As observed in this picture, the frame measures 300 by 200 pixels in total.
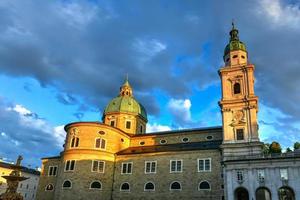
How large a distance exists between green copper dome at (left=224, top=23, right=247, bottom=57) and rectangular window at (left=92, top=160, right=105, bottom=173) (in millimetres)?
25549

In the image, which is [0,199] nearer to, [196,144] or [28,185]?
[196,144]

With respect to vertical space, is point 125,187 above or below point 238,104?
below

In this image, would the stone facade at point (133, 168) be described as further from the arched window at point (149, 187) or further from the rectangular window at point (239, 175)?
the rectangular window at point (239, 175)

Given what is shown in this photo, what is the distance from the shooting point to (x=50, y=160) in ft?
156

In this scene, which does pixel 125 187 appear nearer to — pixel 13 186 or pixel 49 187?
pixel 49 187

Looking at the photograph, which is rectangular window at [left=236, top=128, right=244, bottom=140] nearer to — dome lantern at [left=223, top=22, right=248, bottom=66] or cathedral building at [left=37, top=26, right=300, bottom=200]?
cathedral building at [left=37, top=26, right=300, bottom=200]

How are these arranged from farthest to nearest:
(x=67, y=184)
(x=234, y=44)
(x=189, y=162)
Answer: (x=234, y=44), (x=67, y=184), (x=189, y=162)

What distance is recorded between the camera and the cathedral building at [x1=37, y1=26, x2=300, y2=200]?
32969mm

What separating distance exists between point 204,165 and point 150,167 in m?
7.85

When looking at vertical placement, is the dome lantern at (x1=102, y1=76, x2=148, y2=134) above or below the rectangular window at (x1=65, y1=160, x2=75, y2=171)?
above

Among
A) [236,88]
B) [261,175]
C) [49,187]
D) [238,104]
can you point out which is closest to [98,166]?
[49,187]

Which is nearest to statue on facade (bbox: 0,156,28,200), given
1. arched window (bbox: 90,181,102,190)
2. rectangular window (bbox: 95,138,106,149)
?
arched window (bbox: 90,181,102,190)

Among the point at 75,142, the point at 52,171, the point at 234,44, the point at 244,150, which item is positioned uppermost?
the point at 234,44

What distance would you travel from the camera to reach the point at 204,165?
123ft
